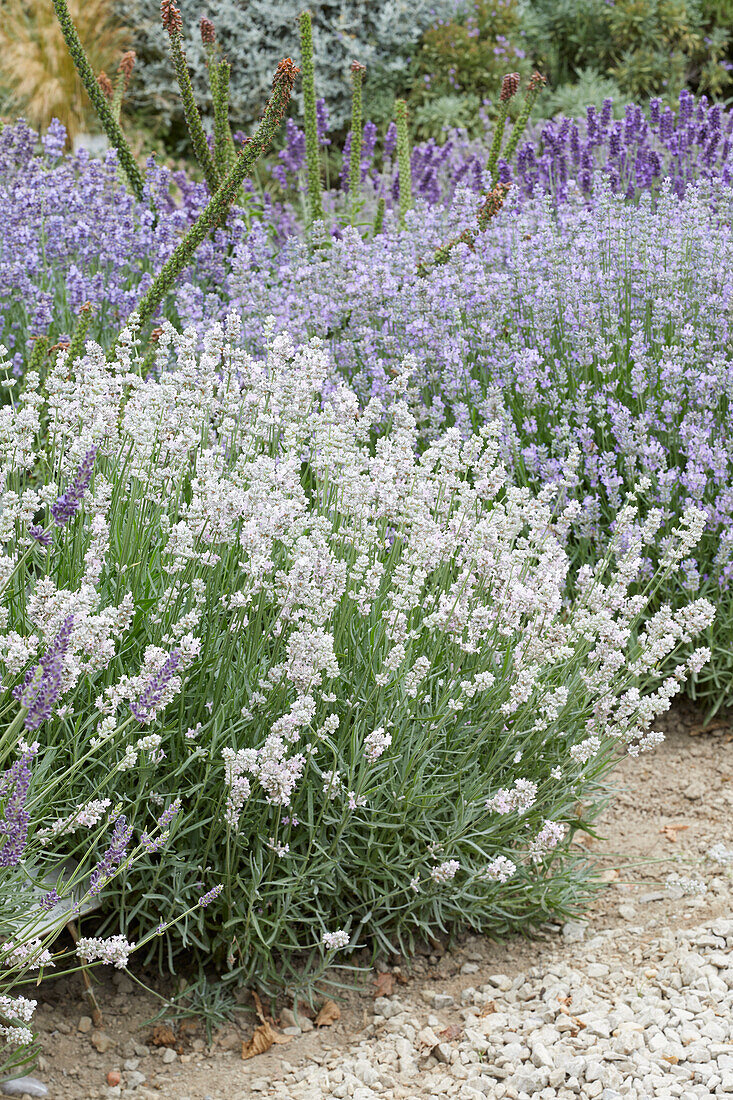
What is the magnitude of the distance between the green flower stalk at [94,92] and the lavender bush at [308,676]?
2.61m

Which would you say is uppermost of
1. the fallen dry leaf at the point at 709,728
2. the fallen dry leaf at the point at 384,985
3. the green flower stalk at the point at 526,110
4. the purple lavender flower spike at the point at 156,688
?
the green flower stalk at the point at 526,110

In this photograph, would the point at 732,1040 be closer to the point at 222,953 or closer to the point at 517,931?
the point at 517,931

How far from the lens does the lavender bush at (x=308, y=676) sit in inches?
88.5

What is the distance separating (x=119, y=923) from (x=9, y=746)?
0.74 m

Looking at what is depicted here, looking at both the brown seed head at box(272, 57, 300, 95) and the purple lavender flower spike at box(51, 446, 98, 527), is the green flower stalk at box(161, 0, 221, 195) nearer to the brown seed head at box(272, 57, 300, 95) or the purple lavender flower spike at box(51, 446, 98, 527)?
the brown seed head at box(272, 57, 300, 95)

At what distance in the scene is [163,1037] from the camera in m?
2.38

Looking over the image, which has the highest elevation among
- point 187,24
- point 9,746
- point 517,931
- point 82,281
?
point 187,24

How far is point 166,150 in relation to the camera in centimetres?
1337

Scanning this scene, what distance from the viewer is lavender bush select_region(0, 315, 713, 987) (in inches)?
88.5

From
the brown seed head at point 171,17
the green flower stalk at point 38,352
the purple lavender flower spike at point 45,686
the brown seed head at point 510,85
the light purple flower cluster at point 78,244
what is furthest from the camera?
the brown seed head at point 510,85

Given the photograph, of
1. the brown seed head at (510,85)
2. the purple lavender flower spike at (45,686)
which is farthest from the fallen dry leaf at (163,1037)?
the brown seed head at (510,85)

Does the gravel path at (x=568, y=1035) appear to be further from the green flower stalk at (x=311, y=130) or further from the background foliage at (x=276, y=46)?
the background foliage at (x=276, y=46)

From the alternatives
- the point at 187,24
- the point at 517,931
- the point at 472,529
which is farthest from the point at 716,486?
the point at 187,24

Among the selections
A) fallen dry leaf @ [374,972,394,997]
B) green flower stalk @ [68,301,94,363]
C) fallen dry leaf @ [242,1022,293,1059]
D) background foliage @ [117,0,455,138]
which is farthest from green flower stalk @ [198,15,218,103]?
background foliage @ [117,0,455,138]
